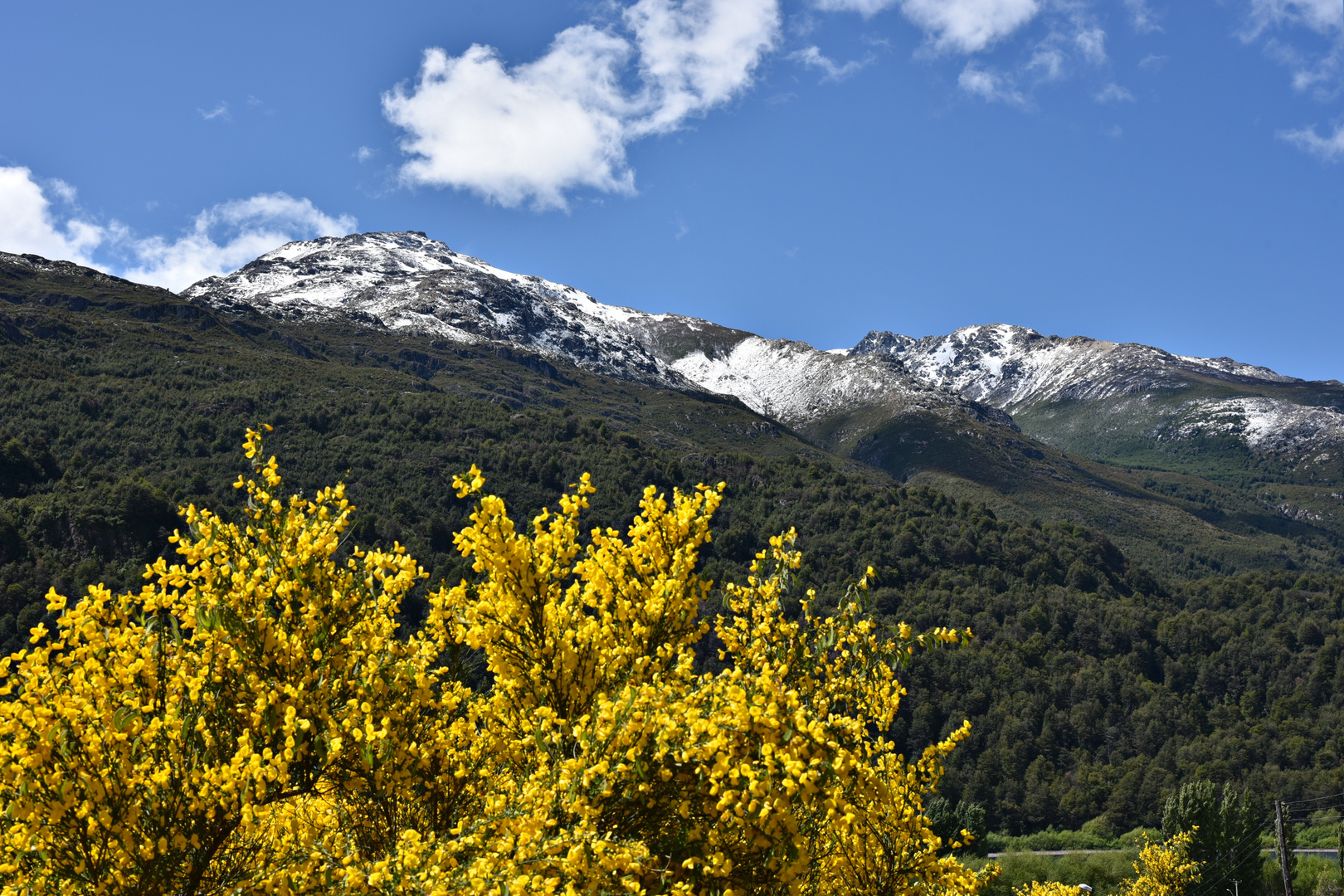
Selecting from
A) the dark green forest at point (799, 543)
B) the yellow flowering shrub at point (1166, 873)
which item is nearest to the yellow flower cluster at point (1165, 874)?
the yellow flowering shrub at point (1166, 873)

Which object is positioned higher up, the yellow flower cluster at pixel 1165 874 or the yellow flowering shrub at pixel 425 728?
the yellow flowering shrub at pixel 425 728

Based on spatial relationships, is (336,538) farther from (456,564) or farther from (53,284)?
(53,284)

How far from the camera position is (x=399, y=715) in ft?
21.2

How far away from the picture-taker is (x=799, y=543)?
80.3m

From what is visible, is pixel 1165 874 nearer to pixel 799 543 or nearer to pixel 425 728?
pixel 425 728

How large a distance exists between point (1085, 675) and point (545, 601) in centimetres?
10154

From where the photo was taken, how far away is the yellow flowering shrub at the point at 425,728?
496cm

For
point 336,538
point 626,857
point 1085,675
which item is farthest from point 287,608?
point 1085,675

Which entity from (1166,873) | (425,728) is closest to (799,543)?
(1166,873)

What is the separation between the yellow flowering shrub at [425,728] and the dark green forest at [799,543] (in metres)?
54.9

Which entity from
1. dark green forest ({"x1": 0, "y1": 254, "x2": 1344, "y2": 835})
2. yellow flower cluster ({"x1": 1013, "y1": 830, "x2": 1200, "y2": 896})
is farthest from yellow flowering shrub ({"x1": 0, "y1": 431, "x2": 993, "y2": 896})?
dark green forest ({"x1": 0, "y1": 254, "x2": 1344, "y2": 835})

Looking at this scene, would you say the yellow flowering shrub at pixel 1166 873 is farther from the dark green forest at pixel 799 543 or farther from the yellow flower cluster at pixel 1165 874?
the dark green forest at pixel 799 543

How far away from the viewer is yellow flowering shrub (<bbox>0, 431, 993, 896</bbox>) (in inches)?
195

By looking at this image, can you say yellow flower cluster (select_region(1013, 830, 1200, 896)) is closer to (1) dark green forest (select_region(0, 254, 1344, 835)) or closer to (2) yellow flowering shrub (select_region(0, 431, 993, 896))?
(1) dark green forest (select_region(0, 254, 1344, 835))
